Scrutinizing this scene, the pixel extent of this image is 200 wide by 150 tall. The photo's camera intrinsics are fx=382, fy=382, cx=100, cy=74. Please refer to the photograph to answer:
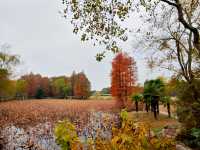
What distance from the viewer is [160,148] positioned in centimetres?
602

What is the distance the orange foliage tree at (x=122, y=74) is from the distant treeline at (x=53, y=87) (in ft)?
106

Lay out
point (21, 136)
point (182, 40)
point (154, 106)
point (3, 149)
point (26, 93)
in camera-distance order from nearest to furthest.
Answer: point (3, 149) → point (21, 136) → point (182, 40) → point (154, 106) → point (26, 93)

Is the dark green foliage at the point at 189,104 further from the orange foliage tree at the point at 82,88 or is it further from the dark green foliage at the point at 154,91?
the orange foliage tree at the point at 82,88

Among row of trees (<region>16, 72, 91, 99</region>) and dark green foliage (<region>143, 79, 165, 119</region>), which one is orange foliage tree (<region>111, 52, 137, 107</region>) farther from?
row of trees (<region>16, 72, 91, 99</region>)

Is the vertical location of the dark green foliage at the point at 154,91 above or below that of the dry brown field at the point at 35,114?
above

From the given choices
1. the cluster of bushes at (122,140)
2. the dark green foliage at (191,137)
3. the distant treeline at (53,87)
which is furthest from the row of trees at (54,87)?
the cluster of bushes at (122,140)

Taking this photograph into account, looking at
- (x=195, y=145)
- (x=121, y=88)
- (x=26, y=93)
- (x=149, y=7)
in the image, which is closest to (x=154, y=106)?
(x=121, y=88)

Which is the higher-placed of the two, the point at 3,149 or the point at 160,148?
the point at 160,148

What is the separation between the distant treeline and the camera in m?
84.5

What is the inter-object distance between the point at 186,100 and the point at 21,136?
8.90m

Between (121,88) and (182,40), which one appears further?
(121,88)

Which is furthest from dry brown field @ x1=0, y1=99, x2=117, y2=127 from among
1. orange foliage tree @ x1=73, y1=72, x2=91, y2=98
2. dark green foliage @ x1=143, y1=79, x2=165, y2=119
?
orange foliage tree @ x1=73, y1=72, x2=91, y2=98

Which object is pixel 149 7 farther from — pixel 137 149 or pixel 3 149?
pixel 3 149

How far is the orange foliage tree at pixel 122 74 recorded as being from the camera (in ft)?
170
